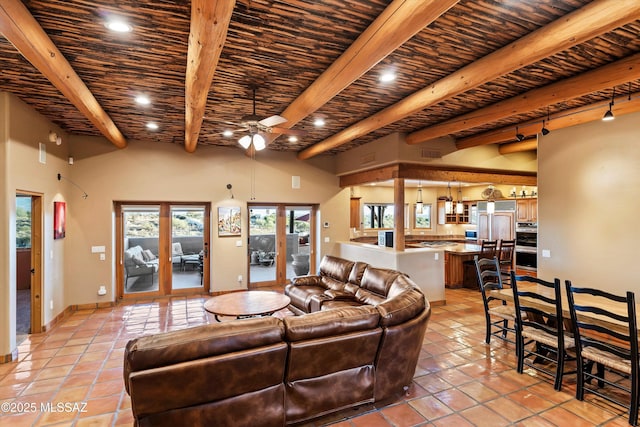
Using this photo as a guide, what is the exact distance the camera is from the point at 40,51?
99.0 inches

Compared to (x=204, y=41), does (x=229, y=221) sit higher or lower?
lower

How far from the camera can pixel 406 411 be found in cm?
280

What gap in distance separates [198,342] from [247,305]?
1969mm

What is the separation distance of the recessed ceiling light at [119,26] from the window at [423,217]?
1020cm

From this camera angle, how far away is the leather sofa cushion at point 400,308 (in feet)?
8.98

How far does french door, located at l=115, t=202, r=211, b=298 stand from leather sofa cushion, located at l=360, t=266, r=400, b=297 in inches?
157

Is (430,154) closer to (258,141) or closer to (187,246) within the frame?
(258,141)

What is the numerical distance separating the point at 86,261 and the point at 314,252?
15.6ft

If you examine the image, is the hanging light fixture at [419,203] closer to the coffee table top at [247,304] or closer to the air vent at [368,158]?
the air vent at [368,158]

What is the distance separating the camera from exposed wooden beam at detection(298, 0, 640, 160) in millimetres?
2129

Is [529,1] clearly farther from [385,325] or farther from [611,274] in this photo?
[611,274]

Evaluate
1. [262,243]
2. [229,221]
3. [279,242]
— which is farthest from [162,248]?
[279,242]

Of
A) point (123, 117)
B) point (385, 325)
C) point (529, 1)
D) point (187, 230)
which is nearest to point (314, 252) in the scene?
point (187, 230)

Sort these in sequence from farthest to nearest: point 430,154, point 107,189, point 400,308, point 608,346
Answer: point 107,189 < point 430,154 < point 400,308 < point 608,346
